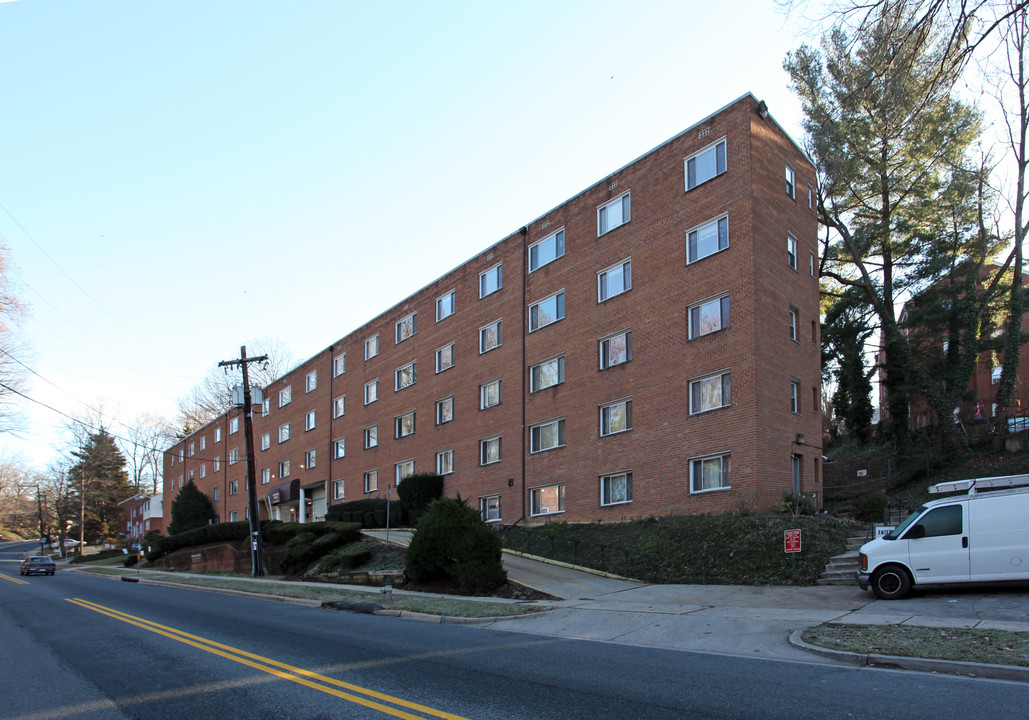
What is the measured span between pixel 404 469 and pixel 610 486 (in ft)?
51.4

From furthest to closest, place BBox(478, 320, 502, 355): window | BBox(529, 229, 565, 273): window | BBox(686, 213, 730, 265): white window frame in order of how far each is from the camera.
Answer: BBox(478, 320, 502, 355): window < BBox(529, 229, 565, 273): window < BBox(686, 213, 730, 265): white window frame

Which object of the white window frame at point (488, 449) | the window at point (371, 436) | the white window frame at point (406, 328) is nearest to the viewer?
the white window frame at point (488, 449)

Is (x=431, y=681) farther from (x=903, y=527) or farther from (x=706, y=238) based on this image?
(x=706, y=238)

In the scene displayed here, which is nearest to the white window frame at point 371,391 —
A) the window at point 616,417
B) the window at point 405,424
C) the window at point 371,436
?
the window at point 371,436

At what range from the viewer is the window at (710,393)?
22.1 meters

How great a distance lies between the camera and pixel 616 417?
2556 centimetres

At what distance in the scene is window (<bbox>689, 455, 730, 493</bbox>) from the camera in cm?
2161

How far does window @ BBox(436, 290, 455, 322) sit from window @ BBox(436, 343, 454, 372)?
61.5 inches

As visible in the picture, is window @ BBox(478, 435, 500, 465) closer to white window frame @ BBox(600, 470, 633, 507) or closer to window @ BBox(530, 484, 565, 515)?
window @ BBox(530, 484, 565, 515)

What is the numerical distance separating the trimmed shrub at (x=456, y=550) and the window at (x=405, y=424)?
18.0m

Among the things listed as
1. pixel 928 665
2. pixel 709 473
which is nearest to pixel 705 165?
pixel 709 473

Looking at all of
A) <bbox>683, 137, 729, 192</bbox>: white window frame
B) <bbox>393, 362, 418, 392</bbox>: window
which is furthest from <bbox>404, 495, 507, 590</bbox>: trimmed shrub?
<bbox>393, 362, 418, 392</bbox>: window

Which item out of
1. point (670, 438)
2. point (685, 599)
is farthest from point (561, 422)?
point (685, 599)

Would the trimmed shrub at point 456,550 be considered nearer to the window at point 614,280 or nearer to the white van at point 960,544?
the white van at point 960,544
